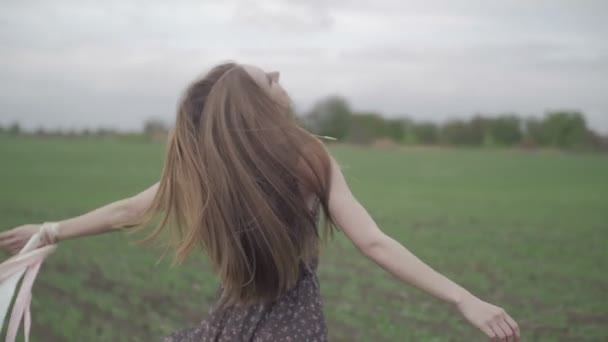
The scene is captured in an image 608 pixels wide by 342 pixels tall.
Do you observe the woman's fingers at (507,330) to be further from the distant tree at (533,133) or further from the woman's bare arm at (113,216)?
the distant tree at (533,133)

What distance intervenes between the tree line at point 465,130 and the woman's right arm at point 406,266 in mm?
49841

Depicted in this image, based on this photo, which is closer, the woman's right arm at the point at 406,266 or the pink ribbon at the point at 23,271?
the woman's right arm at the point at 406,266

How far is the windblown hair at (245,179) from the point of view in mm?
2098

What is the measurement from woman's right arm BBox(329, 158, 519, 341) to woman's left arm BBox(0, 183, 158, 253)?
75 cm

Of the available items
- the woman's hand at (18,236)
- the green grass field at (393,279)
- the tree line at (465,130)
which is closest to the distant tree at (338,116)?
the tree line at (465,130)

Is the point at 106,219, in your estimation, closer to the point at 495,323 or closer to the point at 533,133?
the point at 495,323

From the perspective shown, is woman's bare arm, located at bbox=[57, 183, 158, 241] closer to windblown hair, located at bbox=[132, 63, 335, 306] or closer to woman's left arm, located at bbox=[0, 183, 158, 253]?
woman's left arm, located at bbox=[0, 183, 158, 253]

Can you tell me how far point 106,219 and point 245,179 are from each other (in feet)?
2.44

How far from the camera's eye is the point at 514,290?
7.77 meters

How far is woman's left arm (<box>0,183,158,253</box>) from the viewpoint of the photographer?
2.49m

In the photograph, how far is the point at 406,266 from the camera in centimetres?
204

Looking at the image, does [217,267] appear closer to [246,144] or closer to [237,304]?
[237,304]

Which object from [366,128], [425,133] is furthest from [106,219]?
[366,128]

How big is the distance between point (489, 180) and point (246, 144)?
96.4 feet
